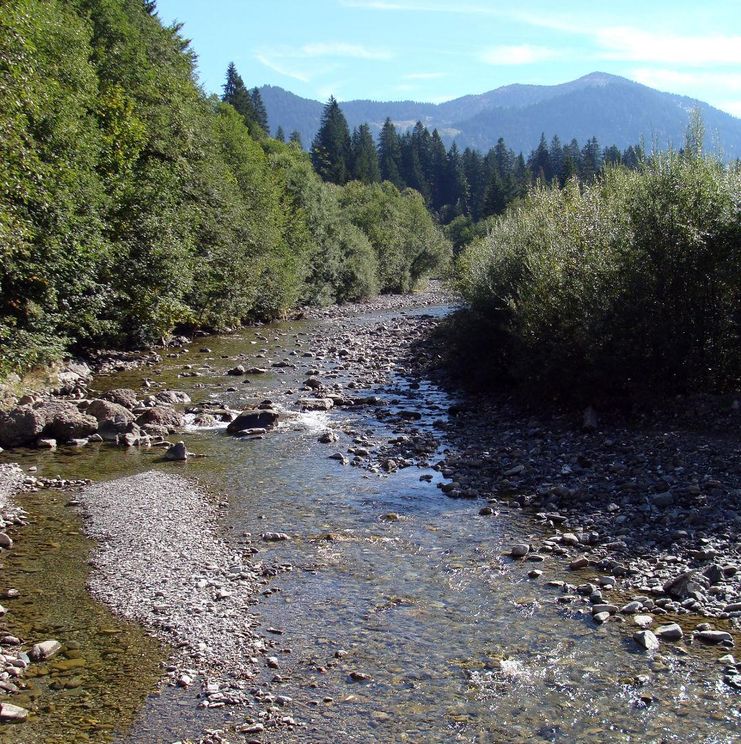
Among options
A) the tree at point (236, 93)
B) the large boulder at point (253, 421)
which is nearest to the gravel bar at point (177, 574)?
the large boulder at point (253, 421)

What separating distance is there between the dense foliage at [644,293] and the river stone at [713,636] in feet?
33.8

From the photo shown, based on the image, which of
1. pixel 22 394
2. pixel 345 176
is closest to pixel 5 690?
pixel 22 394

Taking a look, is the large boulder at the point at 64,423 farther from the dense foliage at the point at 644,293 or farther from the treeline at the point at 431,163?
the treeline at the point at 431,163

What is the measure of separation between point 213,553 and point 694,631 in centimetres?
706

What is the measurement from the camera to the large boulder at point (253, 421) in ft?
66.2

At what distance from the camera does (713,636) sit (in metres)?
8.64

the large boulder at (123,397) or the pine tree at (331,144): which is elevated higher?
the pine tree at (331,144)

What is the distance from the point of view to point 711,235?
17.7 m

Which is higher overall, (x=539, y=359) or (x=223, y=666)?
(x=539, y=359)

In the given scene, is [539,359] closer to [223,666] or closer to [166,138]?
[223,666]

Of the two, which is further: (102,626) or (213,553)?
(213,553)

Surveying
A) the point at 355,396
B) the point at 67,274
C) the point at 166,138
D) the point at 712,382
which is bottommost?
the point at 355,396

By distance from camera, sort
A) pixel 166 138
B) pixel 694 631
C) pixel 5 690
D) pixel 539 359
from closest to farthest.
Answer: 1. pixel 5 690
2. pixel 694 631
3. pixel 539 359
4. pixel 166 138

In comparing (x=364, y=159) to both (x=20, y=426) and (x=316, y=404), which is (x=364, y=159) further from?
(x=20, y=426)
